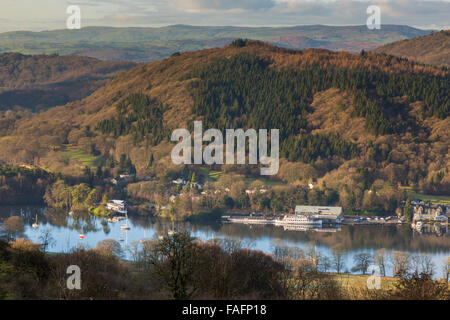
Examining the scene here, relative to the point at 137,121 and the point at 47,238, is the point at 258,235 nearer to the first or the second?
the point at 47,238

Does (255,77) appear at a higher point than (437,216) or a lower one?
higher

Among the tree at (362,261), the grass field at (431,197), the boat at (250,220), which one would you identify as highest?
the tree at (362,261)

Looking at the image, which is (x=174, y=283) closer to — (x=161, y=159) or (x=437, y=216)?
(x=437, y=216)

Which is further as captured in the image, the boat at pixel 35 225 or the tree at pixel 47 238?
the boat at pixel 35 225

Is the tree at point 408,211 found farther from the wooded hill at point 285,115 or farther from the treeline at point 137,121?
the treeline at point 137,121

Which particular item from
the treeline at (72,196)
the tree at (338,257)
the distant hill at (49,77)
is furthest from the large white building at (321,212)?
the distant hill at (49,77)
